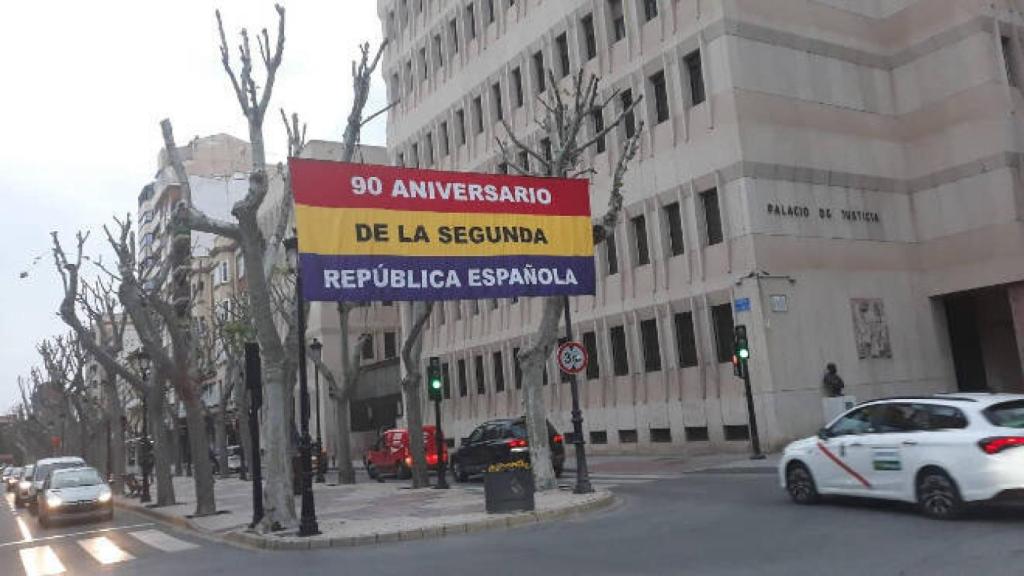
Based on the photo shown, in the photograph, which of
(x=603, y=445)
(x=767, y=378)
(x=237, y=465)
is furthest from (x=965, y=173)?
(x=237, y=465)

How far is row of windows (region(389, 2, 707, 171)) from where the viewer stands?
90.9 ft

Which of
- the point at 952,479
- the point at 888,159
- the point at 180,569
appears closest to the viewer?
the point at 952,479

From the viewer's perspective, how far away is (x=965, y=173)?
2767 cm

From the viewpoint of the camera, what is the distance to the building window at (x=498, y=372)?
3688 centimetres

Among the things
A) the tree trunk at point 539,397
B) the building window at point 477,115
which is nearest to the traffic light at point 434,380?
the tree trunk at point 539,397

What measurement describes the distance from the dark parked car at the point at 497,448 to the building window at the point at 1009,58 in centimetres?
1884

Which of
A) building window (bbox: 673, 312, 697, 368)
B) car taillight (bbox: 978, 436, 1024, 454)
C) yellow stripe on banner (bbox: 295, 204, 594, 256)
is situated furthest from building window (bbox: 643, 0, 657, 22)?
car taillight (bbox: 978, 436, 1024, 454)

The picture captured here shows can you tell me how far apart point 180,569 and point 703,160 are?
19.5 metres

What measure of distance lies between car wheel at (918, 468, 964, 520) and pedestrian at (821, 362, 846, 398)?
1323 centimetres

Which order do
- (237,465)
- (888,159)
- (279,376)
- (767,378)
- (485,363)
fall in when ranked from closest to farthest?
(279,376), (767,378), (888,159), (485,363), (237,465)

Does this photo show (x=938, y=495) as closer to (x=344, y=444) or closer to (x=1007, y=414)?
(x=1007, y=414)

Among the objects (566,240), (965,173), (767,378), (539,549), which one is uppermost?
(965,173)

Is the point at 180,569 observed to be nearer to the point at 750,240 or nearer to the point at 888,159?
the point at 750,240

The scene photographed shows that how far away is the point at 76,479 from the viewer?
22953mm
